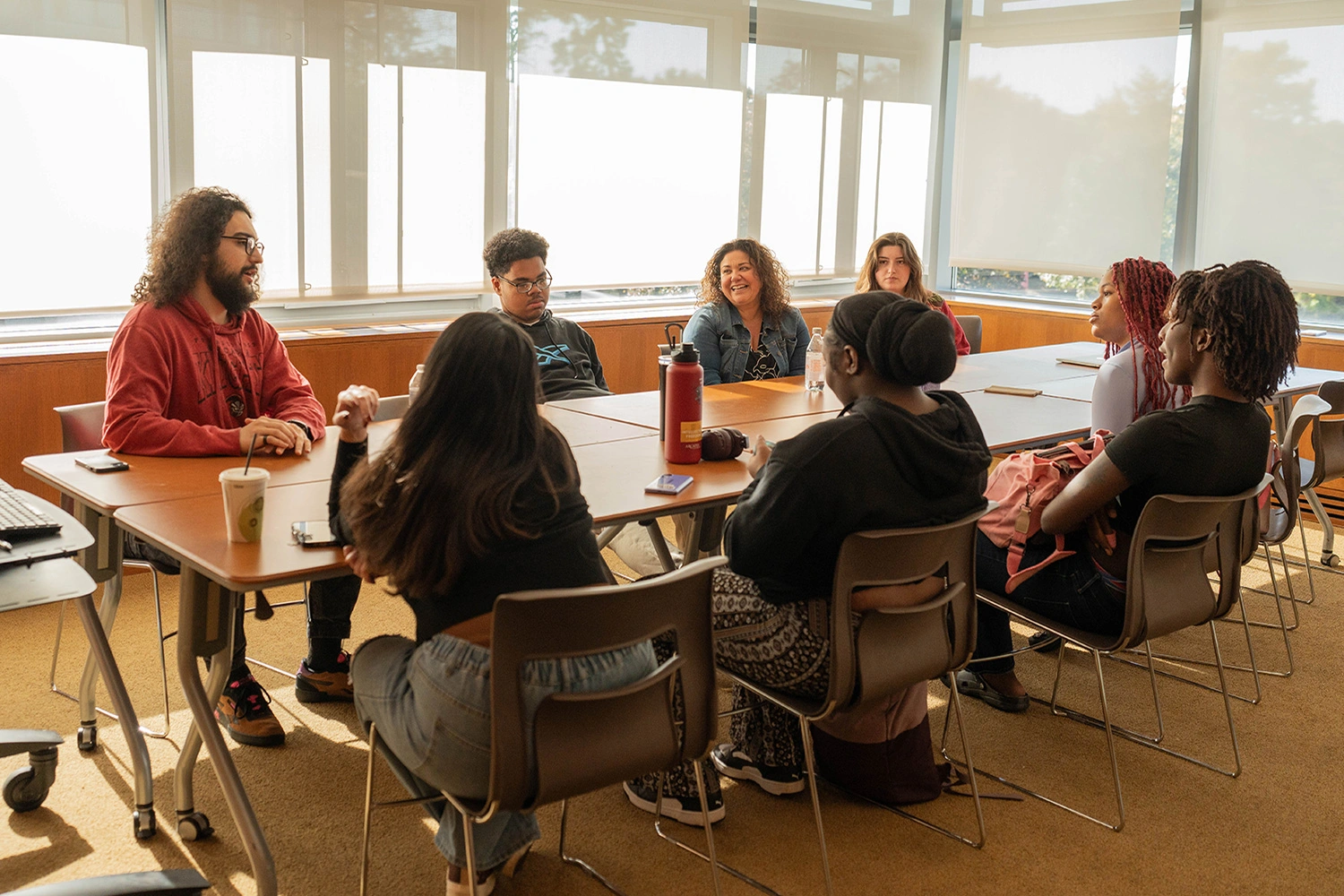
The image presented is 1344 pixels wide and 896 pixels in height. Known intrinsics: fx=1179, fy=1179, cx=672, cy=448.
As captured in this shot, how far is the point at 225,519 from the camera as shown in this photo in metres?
2.14

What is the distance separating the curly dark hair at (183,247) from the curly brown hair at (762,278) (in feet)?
6.19

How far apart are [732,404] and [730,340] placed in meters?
0.72

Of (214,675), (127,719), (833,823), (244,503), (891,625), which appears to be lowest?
(833,823)

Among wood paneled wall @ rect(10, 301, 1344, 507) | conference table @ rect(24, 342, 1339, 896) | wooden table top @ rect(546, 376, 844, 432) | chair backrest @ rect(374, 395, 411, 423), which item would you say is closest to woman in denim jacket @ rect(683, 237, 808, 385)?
wooden table top @ rect(546, 376, 844, 432)

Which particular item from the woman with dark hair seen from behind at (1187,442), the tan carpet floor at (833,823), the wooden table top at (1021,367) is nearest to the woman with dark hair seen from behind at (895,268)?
the wooden table top at (1021,367)

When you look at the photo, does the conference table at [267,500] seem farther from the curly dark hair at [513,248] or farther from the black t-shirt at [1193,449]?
the black t-shirt at [1193,449]

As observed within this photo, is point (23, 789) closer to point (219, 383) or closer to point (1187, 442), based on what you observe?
point (219, 383)

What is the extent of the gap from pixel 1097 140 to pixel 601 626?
5.48 m

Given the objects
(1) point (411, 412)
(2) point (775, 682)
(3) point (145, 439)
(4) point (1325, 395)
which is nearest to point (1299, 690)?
(4) point (1325, 395)

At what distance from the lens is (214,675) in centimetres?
229

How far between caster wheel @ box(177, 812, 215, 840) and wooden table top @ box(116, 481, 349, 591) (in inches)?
26.0

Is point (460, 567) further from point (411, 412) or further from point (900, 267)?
point (900, 267)

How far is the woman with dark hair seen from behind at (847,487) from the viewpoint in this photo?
2180mm

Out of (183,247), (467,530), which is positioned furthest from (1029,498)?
(183,247)
